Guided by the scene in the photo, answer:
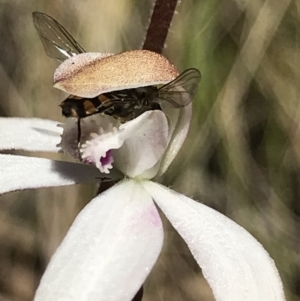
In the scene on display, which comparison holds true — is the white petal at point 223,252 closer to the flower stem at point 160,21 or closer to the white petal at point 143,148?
the white petal at point 143,148

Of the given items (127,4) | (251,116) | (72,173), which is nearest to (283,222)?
(251,116)

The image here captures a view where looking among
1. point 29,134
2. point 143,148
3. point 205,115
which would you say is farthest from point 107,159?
point 205,115

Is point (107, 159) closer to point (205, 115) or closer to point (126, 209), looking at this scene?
point (126, 209)

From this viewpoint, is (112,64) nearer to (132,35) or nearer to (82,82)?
(82,82)

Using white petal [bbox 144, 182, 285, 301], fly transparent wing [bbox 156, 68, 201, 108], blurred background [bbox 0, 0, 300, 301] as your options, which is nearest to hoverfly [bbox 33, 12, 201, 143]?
fly transparent wing [bbox 156, 68, 201, 108]

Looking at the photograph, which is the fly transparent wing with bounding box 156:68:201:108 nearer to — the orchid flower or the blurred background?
the orchid flower

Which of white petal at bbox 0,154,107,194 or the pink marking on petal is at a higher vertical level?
the pink marking on petal
